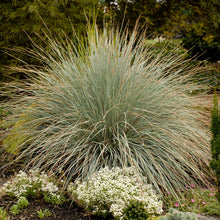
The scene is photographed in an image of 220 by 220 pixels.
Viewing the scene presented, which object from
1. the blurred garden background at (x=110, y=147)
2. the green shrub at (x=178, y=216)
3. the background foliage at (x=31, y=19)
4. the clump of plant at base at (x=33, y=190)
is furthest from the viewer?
the background foliage at (x=31, y=19)

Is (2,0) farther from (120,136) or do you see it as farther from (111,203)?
(111,203)

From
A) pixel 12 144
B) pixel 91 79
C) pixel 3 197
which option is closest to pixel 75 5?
pixel 91 79

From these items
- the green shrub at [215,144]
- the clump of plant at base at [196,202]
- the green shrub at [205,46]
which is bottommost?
the clump of plant at base at [196,202]

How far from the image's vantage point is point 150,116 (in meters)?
3.12

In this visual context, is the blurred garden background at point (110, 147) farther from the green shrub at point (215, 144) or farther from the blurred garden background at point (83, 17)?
the blurred garden background at point (83, 17)

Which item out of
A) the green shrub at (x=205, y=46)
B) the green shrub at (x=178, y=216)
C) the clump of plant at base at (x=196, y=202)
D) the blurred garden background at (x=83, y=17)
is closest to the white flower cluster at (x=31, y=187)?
the clump of plant at base at (x=196, y=202)

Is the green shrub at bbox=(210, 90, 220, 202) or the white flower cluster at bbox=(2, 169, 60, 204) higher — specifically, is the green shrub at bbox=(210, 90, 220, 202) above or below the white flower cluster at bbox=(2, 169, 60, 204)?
above

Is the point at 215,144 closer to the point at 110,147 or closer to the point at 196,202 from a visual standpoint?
the point at 196,202

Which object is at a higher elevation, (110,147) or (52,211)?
(110,147)

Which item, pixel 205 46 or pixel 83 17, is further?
pixel 205 46

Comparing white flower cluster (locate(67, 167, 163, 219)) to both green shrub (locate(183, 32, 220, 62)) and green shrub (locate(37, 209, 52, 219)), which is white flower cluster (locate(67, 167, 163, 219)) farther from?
green shrub (locate(183, 32, 220, 62))

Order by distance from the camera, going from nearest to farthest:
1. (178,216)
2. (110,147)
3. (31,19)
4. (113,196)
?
(178,216) < (113,196) < (110,147) < (31,19)

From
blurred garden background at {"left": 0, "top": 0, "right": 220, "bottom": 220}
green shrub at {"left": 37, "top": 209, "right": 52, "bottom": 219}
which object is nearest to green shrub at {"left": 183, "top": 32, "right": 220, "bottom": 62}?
blurred garden background at {"left": 0, "top": 0, "right": 220, "bottom": 220}

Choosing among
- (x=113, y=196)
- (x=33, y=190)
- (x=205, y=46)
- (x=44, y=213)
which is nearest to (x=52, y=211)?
(x=44, y=213)
